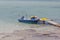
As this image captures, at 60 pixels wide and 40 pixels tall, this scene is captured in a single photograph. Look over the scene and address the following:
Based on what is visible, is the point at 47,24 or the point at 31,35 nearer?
the point at 31,35

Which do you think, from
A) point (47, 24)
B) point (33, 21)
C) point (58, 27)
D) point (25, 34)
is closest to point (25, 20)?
point (33, 21)

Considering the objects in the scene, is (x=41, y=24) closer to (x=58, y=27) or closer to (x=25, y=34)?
(x=58, y=27)

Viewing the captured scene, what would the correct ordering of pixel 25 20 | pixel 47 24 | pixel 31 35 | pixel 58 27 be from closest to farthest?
1. pixel 31 35
2. pixel 58 27
3. pixel 47 24
4. pixel 25 20

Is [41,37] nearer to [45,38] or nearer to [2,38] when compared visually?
[45,38]

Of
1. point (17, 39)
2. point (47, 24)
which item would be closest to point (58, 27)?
point (47, 24)

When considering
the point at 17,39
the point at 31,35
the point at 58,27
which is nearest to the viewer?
the point at 17,39

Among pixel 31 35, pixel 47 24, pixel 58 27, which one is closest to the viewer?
pixel 31 35

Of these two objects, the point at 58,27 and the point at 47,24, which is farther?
the point at 47,24

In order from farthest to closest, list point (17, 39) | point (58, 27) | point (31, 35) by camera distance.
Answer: point (58, 27) → point (31, 35) → point (17, 39)
